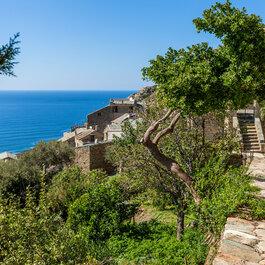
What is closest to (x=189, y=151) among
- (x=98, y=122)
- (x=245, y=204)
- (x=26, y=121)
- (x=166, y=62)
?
(x=245, y=204)

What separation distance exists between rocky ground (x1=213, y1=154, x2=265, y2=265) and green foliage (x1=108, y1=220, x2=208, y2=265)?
1.10 metres

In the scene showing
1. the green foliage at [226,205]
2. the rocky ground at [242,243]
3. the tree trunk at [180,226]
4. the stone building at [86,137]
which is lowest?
the stone building at [86,137]

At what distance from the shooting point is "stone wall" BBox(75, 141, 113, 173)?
67.6 ft

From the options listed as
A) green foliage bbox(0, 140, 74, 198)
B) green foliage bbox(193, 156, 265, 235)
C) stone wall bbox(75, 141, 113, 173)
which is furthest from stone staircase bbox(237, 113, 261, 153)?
green foliage bbox(0, 140, 74, 198)

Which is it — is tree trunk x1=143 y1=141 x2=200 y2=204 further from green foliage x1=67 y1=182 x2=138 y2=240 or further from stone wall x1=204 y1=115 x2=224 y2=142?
stone wall x1=204 y1=115 x2=224 y2=142

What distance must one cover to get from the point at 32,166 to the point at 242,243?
17.4 meters

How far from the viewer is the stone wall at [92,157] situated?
67.6ft

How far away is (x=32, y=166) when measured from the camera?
1889 centimetres

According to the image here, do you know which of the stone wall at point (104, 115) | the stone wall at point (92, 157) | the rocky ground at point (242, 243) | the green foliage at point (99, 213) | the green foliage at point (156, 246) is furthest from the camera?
the stone wall at point (104, 115)

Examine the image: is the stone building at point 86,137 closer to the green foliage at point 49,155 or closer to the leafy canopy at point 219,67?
the green foliage at point 49,155

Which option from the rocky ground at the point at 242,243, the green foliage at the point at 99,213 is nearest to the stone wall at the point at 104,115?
the green foliage at the point at 99,213

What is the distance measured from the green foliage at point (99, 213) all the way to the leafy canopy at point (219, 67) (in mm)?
4036

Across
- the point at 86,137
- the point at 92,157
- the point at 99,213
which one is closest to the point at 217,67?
the point at 99,213

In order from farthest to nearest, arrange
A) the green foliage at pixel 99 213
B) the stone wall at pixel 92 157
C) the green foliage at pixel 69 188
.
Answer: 1. the stone wall at pixel 92 157
2. the green foliage at pixel 69 188
3. the green foliage at pixel 99 213
